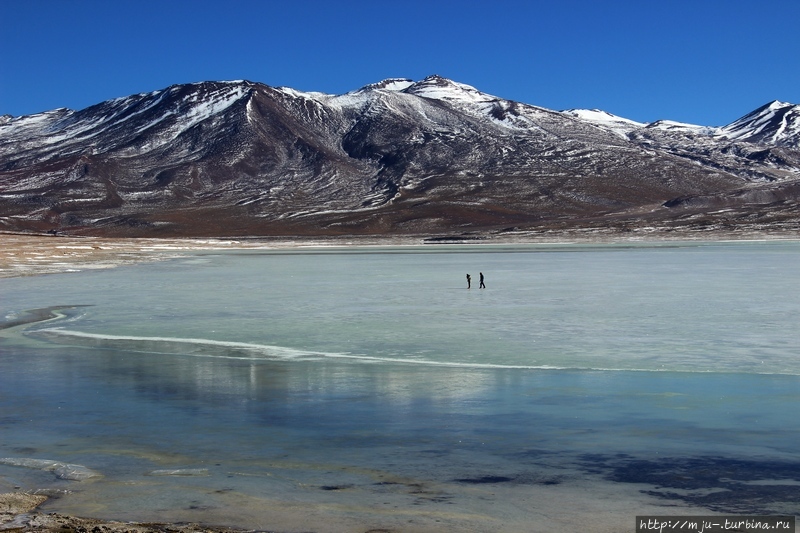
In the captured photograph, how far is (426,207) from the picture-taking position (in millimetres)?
180125

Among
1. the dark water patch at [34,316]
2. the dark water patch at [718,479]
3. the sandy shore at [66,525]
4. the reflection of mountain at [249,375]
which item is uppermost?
the dark water patch at [34,316]

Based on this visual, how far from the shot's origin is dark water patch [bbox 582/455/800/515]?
26.7 feet

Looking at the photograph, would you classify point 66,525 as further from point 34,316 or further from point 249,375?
point 34,316

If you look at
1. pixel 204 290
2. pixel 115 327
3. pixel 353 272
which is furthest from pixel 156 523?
pixel 353 272

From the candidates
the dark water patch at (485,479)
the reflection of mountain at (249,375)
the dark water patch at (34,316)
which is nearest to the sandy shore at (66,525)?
the dark water patch at (485,479)

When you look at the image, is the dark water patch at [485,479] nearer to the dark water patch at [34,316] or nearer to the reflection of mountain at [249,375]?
the reflection of mountain at [249,375]

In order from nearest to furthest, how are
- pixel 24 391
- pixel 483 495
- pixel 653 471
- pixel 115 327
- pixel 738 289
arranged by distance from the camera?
pixel 483 495, pixel 653 471, pixel 24 391, pixel 115 327, pixel 738 289

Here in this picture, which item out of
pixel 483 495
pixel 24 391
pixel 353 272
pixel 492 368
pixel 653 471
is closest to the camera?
pixel 483 495

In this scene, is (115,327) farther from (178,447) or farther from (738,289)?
(738,289)

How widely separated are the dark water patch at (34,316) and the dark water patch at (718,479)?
58.3ft

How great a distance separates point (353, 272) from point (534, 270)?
358 inches

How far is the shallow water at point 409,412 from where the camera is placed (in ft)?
27.5

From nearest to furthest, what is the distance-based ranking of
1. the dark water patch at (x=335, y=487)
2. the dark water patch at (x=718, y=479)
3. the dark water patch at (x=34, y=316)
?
the dark water patch at (x=718, y=479) < the dark water patch at (x=335, y=487) < the dark water patch at (x=34, y=316)

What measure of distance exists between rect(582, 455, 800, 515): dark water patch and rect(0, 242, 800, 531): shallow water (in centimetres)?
3
